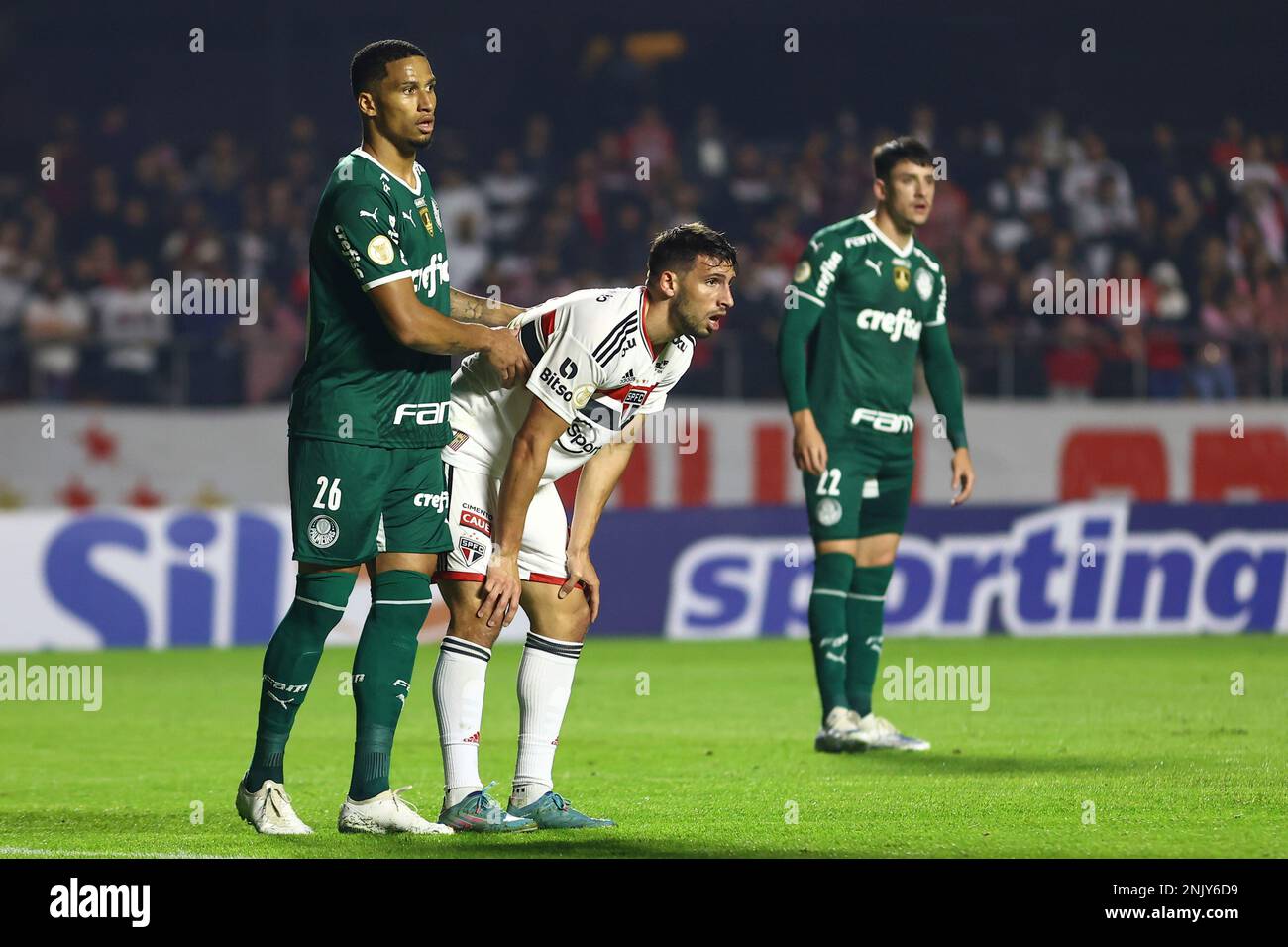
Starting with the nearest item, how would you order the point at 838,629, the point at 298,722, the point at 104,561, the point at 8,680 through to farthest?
the point at 838,629 → the point at 298,722 → the point at 8,680 → the point at 104,561

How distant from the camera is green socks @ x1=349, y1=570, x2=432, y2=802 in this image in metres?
6.02

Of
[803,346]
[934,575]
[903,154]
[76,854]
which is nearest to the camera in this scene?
[76,854]

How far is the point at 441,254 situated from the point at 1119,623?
9.33m

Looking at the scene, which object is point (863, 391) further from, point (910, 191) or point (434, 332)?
point (434, 332)

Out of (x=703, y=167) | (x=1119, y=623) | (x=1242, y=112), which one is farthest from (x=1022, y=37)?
(x=1119, y=623)

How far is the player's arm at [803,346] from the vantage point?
8492mm

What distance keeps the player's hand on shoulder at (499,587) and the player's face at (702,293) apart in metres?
0.96

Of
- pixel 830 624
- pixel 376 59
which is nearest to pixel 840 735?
pixel 830 624

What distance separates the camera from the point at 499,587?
19.8 feet

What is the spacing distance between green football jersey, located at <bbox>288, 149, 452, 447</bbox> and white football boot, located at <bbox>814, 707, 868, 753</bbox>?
9.47 ft

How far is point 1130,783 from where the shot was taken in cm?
714

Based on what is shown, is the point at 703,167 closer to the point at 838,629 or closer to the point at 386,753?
the point at 838,629

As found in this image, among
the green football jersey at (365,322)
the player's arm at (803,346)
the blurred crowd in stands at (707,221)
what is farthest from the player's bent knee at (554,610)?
the blurred crowd in stands at (707,221)

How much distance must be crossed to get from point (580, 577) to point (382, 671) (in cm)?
73
